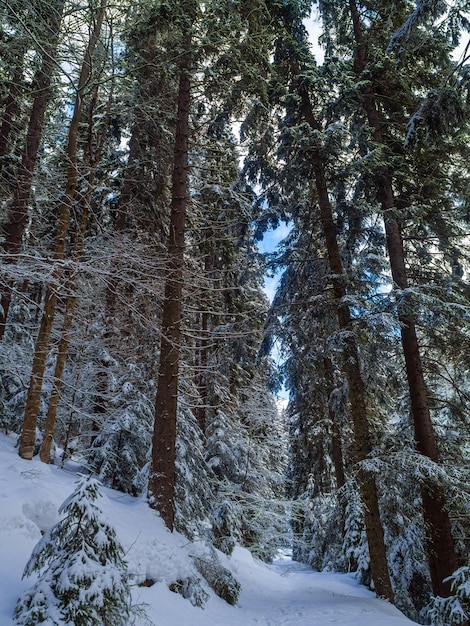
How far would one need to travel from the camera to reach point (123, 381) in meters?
9.84

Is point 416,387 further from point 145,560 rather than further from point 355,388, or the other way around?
point 145,560

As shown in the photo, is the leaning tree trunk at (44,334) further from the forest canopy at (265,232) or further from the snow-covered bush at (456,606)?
the snow-covered bush at (456,606)

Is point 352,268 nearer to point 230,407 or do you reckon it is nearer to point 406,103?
point 406,103

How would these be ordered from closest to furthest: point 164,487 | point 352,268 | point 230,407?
1. point 164,487
2. point 352,268
3. point 230,407

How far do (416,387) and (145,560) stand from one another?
575 cm

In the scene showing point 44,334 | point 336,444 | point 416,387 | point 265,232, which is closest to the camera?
point 44,334

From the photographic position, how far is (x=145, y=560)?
18.3 feet

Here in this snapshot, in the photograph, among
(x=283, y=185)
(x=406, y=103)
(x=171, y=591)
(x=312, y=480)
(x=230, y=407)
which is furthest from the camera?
(x=312, y=480)

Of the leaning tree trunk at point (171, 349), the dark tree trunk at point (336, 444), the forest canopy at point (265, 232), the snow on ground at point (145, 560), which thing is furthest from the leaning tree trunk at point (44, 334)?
the dark tree trunk at point (336, 444)

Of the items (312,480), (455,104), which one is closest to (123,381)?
(455,104)

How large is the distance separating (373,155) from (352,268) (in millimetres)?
3617

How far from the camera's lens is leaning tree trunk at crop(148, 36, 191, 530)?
6.92 metres

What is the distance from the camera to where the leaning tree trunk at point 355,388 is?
297 inches

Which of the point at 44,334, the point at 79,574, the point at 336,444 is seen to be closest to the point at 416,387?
the point at 79,574
